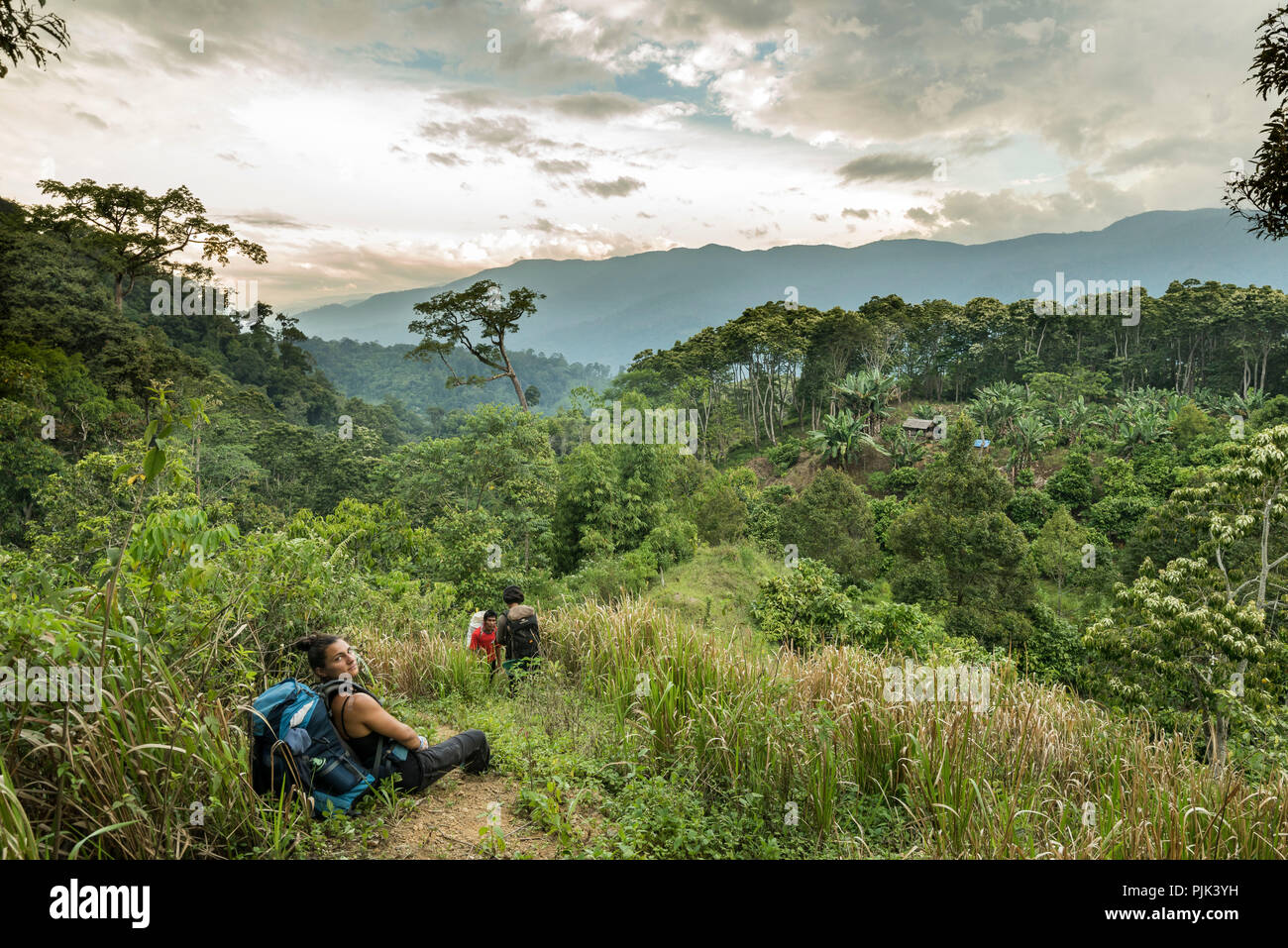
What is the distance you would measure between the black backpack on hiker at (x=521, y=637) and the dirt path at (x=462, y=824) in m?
1.77

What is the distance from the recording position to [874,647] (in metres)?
10.4

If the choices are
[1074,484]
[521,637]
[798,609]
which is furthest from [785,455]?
[521,637]

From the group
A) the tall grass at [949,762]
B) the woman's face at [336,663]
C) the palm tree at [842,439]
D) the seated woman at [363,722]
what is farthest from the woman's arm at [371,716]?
the palm tree at [842,439]

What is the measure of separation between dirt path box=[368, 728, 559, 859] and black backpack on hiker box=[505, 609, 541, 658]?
177cm

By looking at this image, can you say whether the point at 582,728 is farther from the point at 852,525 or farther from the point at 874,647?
the point at 852,525

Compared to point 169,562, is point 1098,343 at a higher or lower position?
higher

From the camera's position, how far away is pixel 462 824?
109 inches

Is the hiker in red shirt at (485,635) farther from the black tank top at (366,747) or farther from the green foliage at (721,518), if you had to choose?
the green foliage at (721,518)

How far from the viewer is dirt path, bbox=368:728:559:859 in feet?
A: 8.32

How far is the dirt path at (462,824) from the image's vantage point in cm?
254

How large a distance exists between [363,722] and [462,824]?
24.5 inches

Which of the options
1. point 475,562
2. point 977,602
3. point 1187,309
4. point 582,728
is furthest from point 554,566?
point 1187,309

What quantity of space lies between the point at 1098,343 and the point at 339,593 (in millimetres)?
53872

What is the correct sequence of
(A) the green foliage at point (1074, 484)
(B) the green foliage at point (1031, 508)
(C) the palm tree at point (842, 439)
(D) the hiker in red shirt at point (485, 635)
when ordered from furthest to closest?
(C) the palm tree at point (842, 439) < (A) the green foliage at point (1074, 484) < (B) the green foliage at point (1031, 508) < (D) the hiker in red shirt at point (485, 635)
